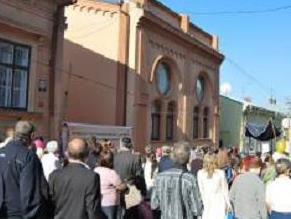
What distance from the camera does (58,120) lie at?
1938 cm

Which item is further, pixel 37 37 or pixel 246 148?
pixel 246 148

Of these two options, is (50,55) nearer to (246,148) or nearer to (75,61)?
(75,61)

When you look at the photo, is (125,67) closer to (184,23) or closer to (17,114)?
(184,23)

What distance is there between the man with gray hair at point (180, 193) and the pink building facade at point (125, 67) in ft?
51.2

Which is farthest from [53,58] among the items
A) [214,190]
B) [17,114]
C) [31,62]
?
[214,190]

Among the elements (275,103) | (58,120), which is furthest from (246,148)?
(58,120)

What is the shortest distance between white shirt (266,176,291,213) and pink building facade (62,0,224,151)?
14885 millimetres

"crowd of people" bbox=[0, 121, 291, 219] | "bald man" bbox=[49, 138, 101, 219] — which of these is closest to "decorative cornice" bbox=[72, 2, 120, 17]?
"crowd of people" bbox=[0, 121, 291, 219]

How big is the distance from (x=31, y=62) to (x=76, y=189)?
40.2 ft

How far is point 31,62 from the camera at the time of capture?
59.7 feet

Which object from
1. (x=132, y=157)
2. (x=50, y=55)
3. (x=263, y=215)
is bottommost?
(x=263, y=215)

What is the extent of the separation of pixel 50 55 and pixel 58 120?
1.93 meters

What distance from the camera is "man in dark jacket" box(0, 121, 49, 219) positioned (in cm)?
635

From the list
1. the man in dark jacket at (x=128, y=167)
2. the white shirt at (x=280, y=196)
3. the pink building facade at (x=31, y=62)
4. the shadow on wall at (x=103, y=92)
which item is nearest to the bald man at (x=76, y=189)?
the white shirt at (x=280, y=196)
